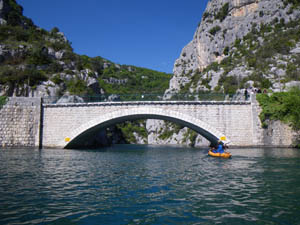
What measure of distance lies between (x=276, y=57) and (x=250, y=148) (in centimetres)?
2903

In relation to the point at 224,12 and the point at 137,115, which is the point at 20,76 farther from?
the point at 224,12

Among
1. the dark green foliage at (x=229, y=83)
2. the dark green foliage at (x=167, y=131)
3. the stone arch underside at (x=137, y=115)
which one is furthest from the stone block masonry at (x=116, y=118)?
the dark green foliage at (x=167, y=131)

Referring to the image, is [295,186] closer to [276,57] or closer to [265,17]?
[276,57]

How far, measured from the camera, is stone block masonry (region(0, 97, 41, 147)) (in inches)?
1252

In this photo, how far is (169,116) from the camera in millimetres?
29562

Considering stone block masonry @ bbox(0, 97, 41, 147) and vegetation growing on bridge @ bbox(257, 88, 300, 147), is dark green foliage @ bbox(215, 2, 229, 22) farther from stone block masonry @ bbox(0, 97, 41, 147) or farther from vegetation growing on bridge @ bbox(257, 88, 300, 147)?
stone block masonry @ bbox(0, 97, 41, 147)

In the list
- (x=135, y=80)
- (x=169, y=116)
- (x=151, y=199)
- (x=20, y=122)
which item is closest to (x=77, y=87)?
(x=20, y=122)

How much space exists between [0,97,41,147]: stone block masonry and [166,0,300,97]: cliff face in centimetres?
3616

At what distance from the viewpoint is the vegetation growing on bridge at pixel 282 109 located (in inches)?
1117

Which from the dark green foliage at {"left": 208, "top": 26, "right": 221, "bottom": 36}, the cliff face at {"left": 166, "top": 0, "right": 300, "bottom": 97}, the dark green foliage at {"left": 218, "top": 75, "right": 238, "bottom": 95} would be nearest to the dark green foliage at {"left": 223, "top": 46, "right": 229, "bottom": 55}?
the cliff face at {"left": 166, "top": 0, "right": 300, "bottom": 97}

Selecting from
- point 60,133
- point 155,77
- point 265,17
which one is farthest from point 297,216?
point 155,77

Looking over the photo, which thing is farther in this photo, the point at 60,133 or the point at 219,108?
the point at 60,133

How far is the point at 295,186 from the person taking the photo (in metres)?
9.57

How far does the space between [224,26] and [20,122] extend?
54.3 m
